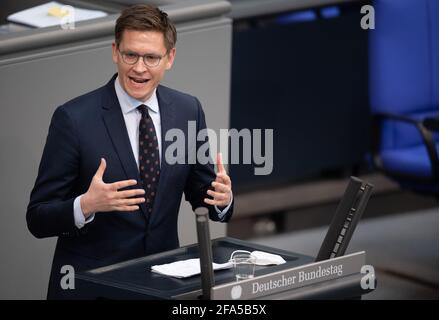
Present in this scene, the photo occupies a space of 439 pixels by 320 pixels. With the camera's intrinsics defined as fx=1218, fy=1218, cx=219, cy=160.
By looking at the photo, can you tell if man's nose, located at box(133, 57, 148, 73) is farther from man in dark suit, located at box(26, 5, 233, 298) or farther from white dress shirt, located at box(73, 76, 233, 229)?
white dress shirt, located at box(73, 76, 233, 229)

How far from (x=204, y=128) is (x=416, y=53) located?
1981mm

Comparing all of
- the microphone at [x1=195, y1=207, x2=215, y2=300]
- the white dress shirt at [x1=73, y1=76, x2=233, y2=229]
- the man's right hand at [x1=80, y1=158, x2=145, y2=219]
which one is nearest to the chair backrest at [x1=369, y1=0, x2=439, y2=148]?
the white dress shirt at [x1=73, y1=76, x2=233, y2=229]

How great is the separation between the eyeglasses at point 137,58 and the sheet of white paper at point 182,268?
0.55m

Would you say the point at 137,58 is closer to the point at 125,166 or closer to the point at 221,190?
the point at 125,166

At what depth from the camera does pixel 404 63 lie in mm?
5352

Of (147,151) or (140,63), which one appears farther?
(147,151)

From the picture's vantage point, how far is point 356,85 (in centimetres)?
623

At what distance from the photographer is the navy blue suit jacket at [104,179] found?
11.0 feet

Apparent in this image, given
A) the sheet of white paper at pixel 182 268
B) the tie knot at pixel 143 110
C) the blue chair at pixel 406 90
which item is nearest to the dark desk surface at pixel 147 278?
the sheet of white paper at pixel 182 268

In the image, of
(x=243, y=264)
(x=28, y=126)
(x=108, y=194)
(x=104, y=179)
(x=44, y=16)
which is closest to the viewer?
(x=108, y=194)

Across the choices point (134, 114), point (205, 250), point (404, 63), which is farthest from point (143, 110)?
point (404, 63)

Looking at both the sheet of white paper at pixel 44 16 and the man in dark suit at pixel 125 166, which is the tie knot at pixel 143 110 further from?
the sheet of white paper at pixel 44 16

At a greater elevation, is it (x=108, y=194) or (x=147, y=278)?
(x=108, y=194)

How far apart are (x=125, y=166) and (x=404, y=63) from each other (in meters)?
2.25
